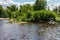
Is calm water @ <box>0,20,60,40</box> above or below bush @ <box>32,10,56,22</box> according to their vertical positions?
above

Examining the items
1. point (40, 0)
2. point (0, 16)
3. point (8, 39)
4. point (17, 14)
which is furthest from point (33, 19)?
point (8, 39)

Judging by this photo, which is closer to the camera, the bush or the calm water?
the calm water

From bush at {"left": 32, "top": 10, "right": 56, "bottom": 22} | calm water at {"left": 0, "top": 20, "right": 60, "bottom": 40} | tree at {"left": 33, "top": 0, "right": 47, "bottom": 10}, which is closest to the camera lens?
calm water at {"left": 0, "top": 20, "right": 60, "bottom": 40}

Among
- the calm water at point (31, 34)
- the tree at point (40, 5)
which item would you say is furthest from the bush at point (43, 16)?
the calm water at point (31, 34)

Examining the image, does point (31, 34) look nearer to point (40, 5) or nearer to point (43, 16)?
point (43, 16)

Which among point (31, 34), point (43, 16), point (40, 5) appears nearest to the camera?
point (31, 34)

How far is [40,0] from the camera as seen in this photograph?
97.8 meters

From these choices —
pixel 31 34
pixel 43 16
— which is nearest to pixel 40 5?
pixel 43 16

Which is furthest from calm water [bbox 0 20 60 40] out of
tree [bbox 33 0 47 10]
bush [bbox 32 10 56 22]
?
tree [bbox 33 0 47 10]

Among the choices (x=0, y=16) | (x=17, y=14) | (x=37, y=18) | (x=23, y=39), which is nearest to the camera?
(x=23, y=39)

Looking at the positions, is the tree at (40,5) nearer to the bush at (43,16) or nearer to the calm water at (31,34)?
the bush at (43,16)

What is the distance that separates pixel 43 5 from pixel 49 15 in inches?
769

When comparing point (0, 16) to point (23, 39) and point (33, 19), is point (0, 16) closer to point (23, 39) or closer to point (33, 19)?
point (33, 19)

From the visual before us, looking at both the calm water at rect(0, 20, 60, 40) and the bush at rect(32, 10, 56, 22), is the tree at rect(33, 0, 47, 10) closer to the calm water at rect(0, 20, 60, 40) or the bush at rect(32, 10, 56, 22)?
the bush at rect(32, 10, 56, 22)
